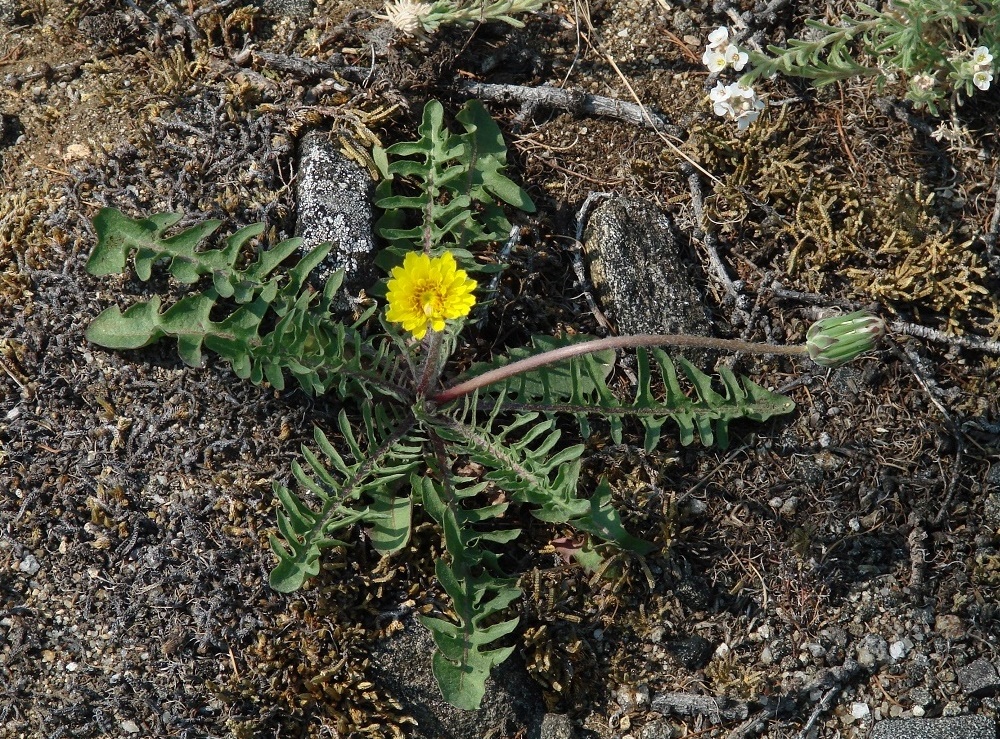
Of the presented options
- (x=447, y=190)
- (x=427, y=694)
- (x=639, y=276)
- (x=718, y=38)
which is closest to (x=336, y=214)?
(x=447, y=190)

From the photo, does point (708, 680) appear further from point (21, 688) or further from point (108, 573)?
point (21, 688)

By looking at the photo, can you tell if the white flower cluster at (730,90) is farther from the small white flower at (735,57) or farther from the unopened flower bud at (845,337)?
the unopened flower bud at (845,337)

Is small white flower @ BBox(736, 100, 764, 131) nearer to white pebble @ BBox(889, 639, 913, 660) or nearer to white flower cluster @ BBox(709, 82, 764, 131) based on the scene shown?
white flower cluster @ BBox(709, 82, 764, 131)

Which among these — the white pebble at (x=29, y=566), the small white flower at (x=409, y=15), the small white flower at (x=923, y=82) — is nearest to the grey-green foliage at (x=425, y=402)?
the small white flower at (x=409, y=15)

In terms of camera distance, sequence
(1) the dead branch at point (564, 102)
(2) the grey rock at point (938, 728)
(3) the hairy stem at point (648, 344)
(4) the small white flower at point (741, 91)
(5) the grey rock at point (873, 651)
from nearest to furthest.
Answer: (3) the hairy stem at point (648, 344), (2) the grey rock at point (938, 728), (5) the grey rock at point (873, 651), (4) the small white flower at point (741, 91), (1) the dead branch at point (564, 102)

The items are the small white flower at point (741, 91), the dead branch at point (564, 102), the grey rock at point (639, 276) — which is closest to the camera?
the small white flower at point (741, 91)

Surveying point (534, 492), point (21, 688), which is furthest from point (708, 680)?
point (21, 688)
